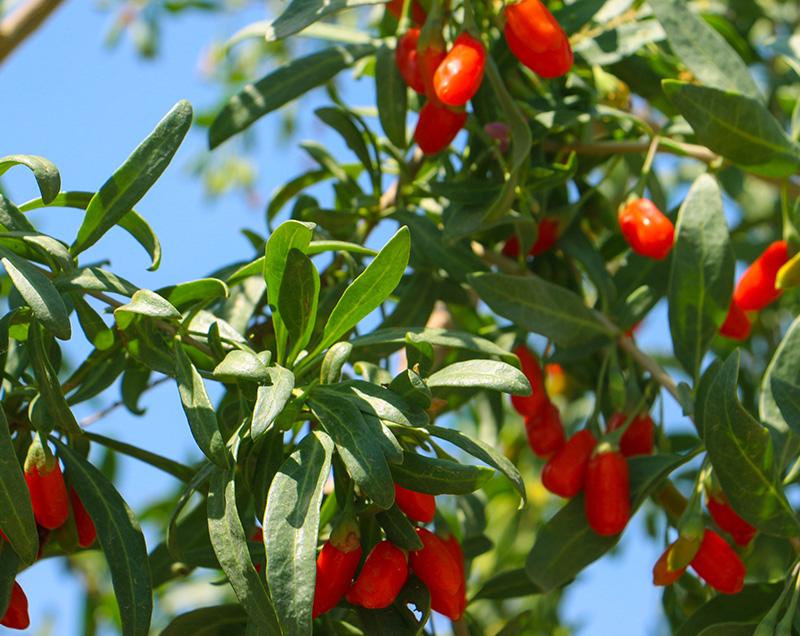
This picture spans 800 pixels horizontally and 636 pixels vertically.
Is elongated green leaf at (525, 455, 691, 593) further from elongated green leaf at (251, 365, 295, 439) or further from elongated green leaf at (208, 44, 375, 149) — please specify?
elongated green leaf at (208, 44, 375, 149)

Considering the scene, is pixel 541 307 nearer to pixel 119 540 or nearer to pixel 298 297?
pixel 298 297

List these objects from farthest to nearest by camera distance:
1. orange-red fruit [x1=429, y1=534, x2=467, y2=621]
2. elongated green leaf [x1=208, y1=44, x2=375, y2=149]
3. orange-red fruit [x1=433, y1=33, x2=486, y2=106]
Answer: elongated green leaf [x1=208, y1=44, x2=375, y2=149] < orange-red fruit [x1=433, y1=33, x2=486, y2=106] < orange-red fruit [x1=429, y1=534, x2=467, y2=621]

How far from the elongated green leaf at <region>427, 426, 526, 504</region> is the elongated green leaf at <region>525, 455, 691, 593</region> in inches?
15.2

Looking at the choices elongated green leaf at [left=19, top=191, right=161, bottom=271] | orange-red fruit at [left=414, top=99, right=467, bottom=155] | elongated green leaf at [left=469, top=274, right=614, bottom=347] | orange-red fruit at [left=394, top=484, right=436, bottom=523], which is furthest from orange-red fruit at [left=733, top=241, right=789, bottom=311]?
elongated green leaf at [left=19, top=191, right=161, bottom=271]

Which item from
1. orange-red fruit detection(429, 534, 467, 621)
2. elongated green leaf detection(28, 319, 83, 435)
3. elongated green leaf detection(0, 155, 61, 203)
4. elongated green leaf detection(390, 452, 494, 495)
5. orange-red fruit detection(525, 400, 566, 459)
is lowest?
orange-red fruit detection(525, 400, 566, 459)

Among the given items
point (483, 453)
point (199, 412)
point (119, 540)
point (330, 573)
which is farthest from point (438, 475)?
point (119, 540)

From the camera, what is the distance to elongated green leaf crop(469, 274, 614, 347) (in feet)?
4.84

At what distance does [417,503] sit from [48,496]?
50cm

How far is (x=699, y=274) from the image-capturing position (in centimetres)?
153

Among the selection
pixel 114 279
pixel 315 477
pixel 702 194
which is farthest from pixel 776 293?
pixel 114 279

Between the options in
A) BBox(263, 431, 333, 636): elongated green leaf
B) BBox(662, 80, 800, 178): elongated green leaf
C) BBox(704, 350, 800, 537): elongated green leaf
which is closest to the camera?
BBox(263, 431, 333, 636): elongated green leaf

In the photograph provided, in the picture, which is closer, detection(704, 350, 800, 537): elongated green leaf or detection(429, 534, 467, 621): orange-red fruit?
detection(429, 534, 467, 621): orange-red fruit

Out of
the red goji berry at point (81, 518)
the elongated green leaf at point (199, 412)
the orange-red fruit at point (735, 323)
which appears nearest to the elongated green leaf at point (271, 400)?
the elongated green leaf at point (199, 412)

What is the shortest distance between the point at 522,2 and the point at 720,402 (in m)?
0.70
